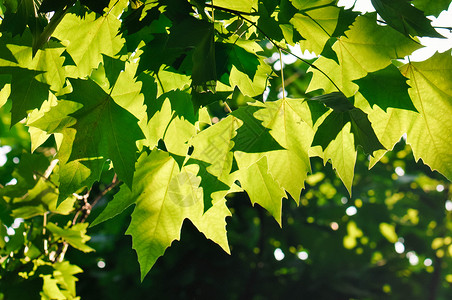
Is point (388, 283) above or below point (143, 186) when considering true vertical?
below

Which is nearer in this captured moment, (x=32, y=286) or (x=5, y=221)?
(x=32, y=286)

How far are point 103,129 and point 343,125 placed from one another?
668mm

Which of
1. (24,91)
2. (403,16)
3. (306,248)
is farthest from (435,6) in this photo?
(306,248)

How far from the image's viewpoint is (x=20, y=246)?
1613mm

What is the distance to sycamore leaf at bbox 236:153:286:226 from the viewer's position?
44.8 inches

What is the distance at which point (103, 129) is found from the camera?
1.09 metres

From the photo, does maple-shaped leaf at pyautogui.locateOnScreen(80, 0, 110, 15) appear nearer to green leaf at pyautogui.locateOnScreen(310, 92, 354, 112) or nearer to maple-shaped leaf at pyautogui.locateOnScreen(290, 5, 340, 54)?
maple-shaped leaf at pyautogui.locateOnScreen(290, 5, 340, 54)

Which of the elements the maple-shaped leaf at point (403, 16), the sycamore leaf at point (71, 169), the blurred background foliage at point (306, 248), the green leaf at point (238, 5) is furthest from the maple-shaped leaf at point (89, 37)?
the blurred background foliage at point (306, 248)

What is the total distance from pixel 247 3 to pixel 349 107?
0.37 metres

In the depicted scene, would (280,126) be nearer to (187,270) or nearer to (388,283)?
(187,270)

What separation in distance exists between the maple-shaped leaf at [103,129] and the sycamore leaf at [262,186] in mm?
327

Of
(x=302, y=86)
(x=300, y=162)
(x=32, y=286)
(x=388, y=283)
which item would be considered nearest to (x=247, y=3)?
(x=300, y=162)

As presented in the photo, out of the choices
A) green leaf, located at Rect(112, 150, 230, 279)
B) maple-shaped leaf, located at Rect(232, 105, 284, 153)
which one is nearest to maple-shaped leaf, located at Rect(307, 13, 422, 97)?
maple-shaped leaf, located at Rect(232, 105, 284, 153)

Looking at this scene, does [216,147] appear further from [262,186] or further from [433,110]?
[433,110]
